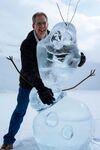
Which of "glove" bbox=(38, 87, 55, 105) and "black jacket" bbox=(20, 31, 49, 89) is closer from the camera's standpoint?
"glove" bbox=(38, 87, 55, 105)

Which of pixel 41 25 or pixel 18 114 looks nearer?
pixel 41 25

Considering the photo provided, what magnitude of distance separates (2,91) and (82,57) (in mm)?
5084

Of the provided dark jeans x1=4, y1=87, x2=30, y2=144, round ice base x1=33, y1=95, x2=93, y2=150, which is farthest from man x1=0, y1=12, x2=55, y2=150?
round ice base x1=33, y1=95, x2=93, y2=150

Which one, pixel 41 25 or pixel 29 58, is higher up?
pixel 41 25

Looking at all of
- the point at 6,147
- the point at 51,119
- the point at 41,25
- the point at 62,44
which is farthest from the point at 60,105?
the point at 6,147

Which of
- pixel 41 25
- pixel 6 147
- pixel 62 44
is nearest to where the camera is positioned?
pixel 62 44

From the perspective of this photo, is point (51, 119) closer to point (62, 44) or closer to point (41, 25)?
point (62, 44)

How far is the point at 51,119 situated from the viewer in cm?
231

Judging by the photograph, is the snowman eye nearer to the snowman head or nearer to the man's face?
the snowman head

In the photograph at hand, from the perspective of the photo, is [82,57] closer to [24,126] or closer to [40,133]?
[40,133]

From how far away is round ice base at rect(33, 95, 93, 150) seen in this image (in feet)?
7.52

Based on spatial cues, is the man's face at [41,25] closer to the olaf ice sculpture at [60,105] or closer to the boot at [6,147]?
the olaf ice sculpture at [60,105]

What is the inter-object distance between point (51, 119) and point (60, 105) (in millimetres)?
96

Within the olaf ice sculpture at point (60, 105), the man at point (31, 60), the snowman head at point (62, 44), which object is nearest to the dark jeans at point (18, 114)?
the man at point (31, 60)
